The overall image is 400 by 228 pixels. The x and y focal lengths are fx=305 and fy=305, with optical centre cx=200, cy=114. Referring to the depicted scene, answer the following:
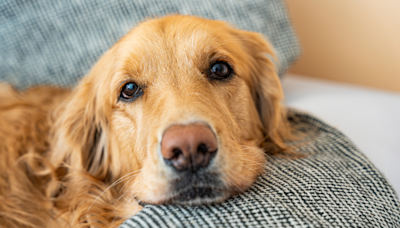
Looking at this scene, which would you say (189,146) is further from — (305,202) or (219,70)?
(219,70)

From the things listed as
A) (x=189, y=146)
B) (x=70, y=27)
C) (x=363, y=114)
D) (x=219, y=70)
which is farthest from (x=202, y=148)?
(x=70, y=27)

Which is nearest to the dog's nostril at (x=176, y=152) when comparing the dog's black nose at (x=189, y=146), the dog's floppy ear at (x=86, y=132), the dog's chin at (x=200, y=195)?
the dog's black nose at (x=189, y=146)

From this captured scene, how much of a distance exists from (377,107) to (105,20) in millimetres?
2005

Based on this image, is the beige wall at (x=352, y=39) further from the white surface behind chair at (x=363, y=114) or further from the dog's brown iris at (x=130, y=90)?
the dog's brown iris at (x=130, y=90)

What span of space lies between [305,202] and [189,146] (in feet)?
1.58

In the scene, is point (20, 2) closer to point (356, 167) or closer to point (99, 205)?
point (99, 205)

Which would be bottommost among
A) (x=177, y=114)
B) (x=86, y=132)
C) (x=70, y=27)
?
(x=86, y=132)

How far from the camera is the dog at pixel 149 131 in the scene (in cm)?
115

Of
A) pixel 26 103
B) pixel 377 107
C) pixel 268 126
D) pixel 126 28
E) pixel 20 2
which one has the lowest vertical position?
pixel 377 107

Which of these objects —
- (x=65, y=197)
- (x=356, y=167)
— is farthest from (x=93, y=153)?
(x=356, y=167)

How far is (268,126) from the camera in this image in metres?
1.87

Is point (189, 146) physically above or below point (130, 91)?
below

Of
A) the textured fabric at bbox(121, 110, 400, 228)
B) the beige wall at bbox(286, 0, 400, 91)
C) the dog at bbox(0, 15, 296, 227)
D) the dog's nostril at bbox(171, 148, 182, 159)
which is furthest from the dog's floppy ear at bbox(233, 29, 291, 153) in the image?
the beige wall at bbox(286, 0, 400, 91)

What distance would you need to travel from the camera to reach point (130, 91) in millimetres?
1580
